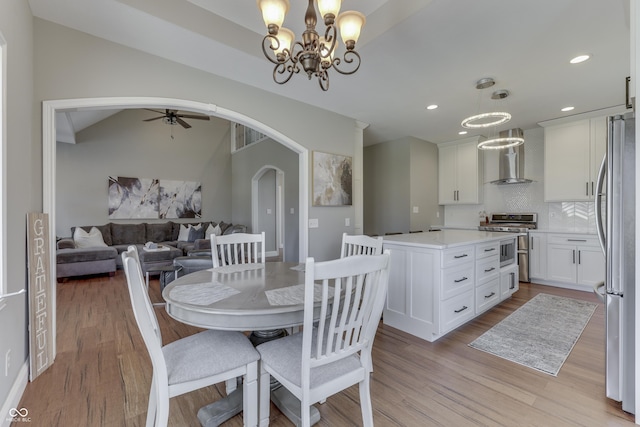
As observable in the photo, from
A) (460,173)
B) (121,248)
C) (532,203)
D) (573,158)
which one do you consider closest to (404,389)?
(573,158)

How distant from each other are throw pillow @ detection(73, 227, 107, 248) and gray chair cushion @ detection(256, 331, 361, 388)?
17.9ft

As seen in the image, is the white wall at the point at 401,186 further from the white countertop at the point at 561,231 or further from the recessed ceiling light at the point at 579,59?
the recessed ceiling light at the point at 579,59

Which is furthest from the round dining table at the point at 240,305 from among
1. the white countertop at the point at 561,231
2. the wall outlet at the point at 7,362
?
the white countertop at the point at 561,231

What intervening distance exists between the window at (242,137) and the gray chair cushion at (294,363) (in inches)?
229

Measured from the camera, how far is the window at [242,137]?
7060 mm

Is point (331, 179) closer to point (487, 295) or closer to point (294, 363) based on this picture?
point (487, 295)

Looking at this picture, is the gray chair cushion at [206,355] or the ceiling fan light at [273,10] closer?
the gray chair cushion at [206,355]

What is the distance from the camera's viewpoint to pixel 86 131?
20.6ft

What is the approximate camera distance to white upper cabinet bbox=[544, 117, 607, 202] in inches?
162

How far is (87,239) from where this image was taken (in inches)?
213

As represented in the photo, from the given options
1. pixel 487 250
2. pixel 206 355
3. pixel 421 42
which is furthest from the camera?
pixel 487 250

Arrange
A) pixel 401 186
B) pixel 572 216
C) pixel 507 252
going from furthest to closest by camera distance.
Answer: pixel 401 186 < pixel 572 216 < pixel 507 252

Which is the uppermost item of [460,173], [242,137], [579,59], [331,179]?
[242,137]

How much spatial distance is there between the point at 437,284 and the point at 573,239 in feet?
10.6
